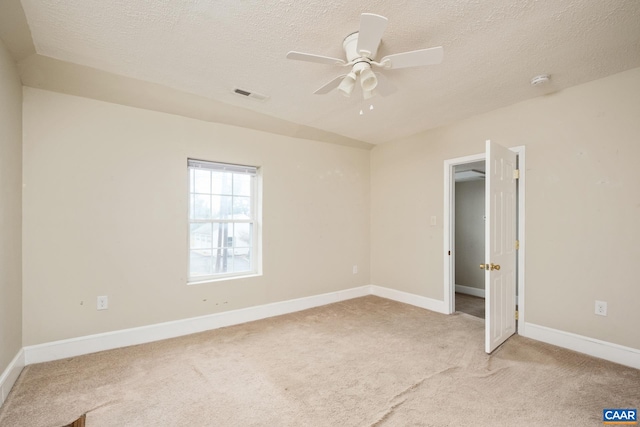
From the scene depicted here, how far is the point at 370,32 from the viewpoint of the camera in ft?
5.17

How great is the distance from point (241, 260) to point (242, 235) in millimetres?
314

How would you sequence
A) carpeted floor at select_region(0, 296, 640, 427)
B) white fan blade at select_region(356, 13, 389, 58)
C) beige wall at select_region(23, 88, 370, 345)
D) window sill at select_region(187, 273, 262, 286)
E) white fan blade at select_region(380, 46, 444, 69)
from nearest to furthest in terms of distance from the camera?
white fan blade at select_region(356, 13, 389, 58), white fan blade at select_region(380, 46, 444, 69), carpeted floor at select_region(0, 296, 640, 427), beige wall at select_region(23, 88, 370, 345), window sill at select_region(187, 273, 262, 286)

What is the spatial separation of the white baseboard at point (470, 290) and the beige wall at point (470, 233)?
2.0 inches

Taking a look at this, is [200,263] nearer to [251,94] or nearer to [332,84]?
[251,94]

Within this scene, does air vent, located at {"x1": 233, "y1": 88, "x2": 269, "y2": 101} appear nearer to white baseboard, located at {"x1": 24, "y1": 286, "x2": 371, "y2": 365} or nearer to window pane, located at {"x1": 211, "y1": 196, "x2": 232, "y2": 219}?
window pane, located at {"x1": 211, "y1": 196, "x2": 232, "y2": 219}

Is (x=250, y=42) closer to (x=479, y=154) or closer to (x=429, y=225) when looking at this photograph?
(x=479, y=154)

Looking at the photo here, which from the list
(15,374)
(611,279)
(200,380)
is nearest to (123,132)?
(15,374)

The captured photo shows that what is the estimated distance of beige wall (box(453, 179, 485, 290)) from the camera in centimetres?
494

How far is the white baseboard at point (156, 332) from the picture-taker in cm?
250

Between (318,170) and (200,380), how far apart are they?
114 inches

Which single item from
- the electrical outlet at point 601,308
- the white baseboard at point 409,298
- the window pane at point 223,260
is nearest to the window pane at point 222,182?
the window pane at point 223,260

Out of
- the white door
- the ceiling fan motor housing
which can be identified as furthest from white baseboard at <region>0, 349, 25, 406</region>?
the white door

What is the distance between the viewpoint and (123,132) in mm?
2848

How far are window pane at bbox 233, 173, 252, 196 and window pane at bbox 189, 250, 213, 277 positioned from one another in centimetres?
81
